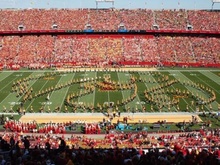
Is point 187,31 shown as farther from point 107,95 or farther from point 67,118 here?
point 67,118

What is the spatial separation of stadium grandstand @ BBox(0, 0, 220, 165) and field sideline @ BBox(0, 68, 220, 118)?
93 mm

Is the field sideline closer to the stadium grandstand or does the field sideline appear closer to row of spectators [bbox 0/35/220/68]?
the stadium grandstand

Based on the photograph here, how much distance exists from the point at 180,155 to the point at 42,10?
188 feet

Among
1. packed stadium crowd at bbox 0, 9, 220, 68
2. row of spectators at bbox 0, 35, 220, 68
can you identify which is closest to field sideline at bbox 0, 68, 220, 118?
row of spectators at bbox 0, 35, 220, 68

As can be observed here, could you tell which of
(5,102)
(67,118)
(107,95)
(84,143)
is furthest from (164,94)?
(84,143)

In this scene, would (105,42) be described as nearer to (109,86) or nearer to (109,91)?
(109,86)

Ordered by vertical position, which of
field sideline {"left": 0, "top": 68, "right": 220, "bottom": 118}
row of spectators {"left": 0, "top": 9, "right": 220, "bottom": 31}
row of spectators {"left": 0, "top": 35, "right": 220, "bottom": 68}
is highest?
row of spectators {"left": 0, "top": 9, "right": 220, "bottom": 31}

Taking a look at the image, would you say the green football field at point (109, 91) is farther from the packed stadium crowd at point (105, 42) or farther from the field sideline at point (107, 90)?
the packed stadium crowd at point (105, 42)

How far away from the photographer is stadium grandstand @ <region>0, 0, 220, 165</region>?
1338cm

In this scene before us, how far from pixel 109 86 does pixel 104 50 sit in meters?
19.6

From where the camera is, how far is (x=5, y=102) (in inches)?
1216

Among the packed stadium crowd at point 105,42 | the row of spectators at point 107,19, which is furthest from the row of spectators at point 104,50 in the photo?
the row of spectators at point 107,19

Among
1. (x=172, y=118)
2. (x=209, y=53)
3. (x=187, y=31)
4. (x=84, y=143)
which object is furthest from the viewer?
(x=187, y=31)

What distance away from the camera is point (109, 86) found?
3616cm
